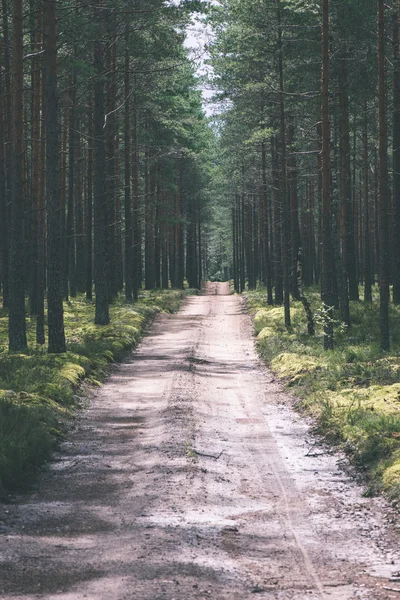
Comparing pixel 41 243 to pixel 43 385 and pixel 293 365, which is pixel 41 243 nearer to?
→ pixel 293 365

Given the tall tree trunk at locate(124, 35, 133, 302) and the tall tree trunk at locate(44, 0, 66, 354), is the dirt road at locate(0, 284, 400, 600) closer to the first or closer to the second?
the tall tree trunk at locate(44, 0, 66, 354)

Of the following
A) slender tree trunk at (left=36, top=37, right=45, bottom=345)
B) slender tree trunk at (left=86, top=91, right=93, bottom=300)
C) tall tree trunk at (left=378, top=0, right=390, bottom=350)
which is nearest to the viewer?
tall tree trunk at (left=378, top=0, right=390, bottom=350)

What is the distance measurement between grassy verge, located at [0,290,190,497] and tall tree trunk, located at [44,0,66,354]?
763 mm

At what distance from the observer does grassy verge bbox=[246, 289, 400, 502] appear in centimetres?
938

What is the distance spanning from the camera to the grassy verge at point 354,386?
9.38 m

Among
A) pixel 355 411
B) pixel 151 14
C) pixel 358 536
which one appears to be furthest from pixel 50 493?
pixel 151 14

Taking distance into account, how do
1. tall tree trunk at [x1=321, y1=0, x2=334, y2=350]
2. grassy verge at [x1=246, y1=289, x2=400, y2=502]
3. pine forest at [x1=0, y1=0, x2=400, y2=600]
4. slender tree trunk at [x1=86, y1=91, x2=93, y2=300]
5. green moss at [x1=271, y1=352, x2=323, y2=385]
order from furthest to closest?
slender tree trunk at [x1=86, y1=91, x2=93, y2=300] → tall tree trunk at [x1=321, y1=0, x2=334, y2=350] → green moss at [x1=271, y1=352, x2=323, y2=385] → pine forest at [x1=0, y1=0, x2=400, y2=600] → grassy verge at [x1=246, y1=289, x2=400, y2=502]

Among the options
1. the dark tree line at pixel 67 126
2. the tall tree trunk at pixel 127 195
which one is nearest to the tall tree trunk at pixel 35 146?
the dark tree line at pixel 67 126

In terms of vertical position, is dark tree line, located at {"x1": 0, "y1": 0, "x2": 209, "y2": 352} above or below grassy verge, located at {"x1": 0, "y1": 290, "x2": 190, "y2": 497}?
above

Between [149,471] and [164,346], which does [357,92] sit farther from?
[149,471]

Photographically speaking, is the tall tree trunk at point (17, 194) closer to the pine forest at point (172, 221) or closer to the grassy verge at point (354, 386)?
the pine forest at point (172, 221)

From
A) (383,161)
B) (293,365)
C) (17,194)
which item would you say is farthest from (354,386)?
(17,194)

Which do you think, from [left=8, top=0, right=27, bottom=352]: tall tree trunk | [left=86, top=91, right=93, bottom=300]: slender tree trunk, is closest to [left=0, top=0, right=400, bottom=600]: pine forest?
[left=8, top=0, right=27, bottom=352]: tall tree trunk

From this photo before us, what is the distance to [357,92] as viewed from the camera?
997 inches
